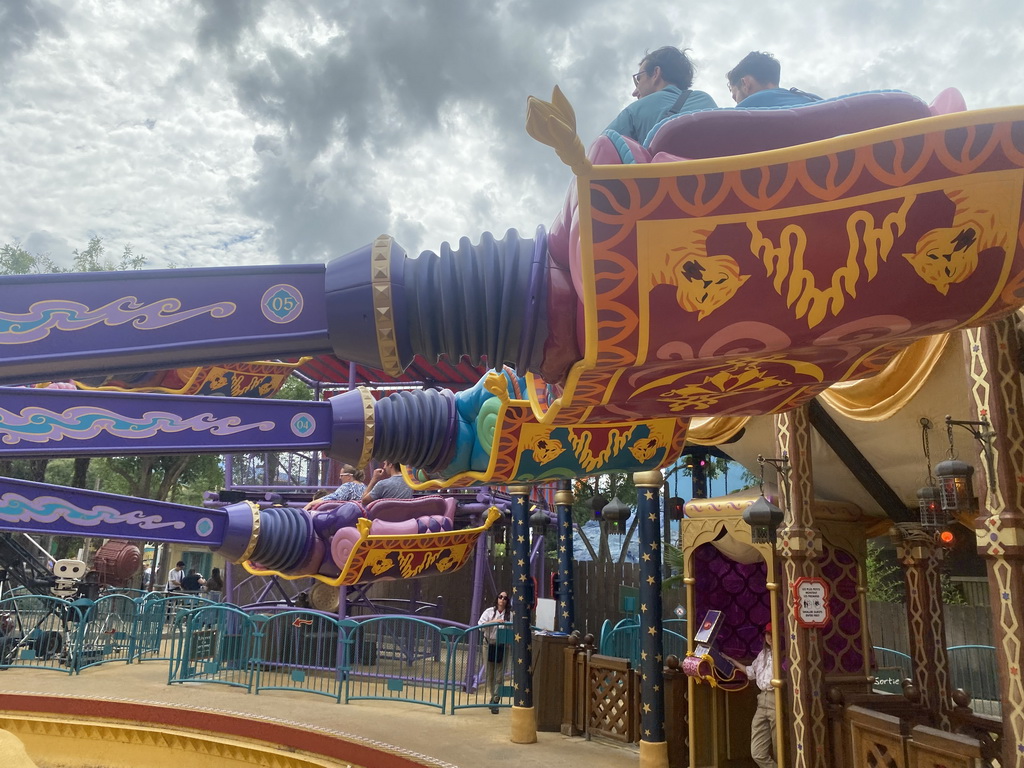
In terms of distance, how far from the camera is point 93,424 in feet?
16.5

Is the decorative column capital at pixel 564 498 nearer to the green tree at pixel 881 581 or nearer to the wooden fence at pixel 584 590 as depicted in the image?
the wooden fence at pixel 584 590

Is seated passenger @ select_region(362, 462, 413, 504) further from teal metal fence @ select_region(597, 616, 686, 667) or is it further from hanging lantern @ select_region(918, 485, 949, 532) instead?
hanging lantern @ select_region(918, 485, 949, 532)

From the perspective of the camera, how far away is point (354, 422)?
187 inches

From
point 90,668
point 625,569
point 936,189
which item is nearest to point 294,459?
point 90,668

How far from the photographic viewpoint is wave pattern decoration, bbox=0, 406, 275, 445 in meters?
Result: 4.91

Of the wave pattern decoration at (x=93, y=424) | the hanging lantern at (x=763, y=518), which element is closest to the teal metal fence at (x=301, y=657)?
the wave pattern decoration at (x=93, y=424)

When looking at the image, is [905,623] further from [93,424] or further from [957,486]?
[93,424]

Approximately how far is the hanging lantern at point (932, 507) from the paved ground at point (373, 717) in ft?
12.9

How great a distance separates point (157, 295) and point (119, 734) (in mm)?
9071

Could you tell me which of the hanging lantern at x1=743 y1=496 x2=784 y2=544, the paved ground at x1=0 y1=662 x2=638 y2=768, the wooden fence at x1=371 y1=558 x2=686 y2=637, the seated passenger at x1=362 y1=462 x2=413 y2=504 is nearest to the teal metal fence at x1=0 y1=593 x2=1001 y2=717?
the paved ground at x1=0 y1=662 x2=638 y2=768

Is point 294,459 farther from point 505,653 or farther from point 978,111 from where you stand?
point 978,111

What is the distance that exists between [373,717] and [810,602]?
5886mm

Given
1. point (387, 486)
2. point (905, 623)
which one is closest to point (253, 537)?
point (387, 486)

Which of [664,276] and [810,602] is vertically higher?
[664,276]
